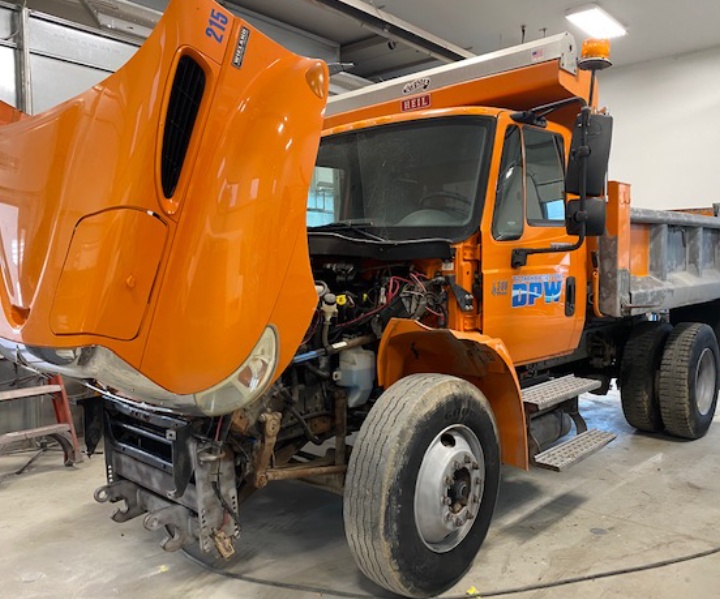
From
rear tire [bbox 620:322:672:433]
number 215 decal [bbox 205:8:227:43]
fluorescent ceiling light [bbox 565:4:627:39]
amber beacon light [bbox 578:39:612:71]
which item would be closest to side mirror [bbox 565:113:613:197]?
amber beacon light [bbox 578:39:612:71]

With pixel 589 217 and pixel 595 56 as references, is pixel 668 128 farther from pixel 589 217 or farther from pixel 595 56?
pixel 589 217

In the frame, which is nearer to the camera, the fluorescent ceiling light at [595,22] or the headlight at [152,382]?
the headlight at [152,382]

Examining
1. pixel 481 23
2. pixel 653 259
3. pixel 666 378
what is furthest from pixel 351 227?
pixel 481 23

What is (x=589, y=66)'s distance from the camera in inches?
121

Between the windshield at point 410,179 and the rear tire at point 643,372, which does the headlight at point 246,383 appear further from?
the rear tire at point 643,372

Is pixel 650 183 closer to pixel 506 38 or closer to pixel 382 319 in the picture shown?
pixel 506 38

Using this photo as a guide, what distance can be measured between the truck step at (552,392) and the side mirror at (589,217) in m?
0.97

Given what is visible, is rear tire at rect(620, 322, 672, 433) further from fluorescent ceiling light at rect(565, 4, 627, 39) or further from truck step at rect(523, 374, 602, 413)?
fluorescent ceiling light at rect(565, 4, 627, 39)

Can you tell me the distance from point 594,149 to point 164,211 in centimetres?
202

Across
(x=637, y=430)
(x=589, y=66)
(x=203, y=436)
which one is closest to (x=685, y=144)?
(x=637, y=430)

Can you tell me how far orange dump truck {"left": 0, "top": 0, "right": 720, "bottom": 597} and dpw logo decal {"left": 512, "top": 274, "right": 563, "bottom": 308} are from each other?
0.02m

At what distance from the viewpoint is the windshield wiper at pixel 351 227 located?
11.3ft

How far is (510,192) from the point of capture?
3.44 meters

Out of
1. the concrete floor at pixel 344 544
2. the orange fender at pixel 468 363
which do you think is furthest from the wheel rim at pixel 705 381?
the orange fender at pixel 468 363
